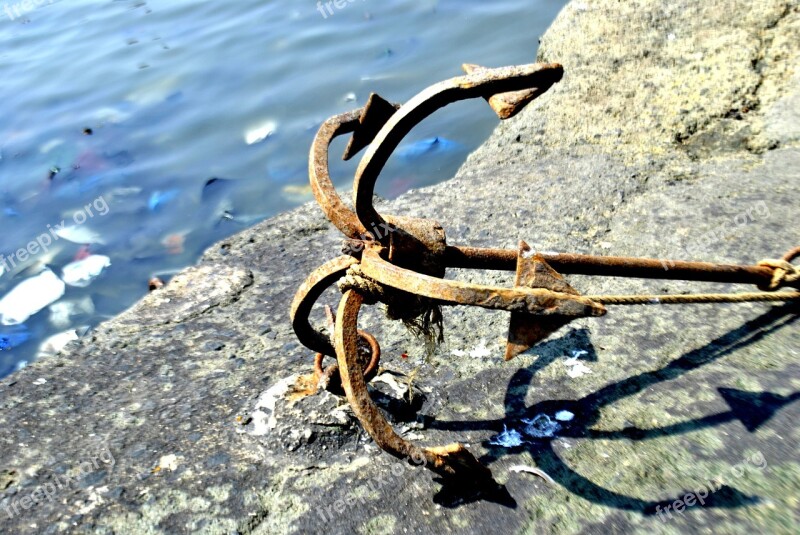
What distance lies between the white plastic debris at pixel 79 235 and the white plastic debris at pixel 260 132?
4.54ft

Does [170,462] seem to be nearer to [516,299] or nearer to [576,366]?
[516,299]

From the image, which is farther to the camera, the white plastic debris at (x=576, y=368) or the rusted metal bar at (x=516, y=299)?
the white plastic debris at (x=576, y=368)

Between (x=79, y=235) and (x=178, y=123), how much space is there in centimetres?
152

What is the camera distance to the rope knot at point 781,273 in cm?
227

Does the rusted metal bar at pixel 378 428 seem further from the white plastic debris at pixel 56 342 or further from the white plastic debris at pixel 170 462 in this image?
the white plastic debris at pixel 56 342

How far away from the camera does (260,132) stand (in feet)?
18.0

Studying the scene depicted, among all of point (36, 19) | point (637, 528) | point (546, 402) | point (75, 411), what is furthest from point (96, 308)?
point (36, 19)

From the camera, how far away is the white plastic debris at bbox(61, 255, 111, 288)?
4.27 metres

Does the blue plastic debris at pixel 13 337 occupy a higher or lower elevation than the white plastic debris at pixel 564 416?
lower

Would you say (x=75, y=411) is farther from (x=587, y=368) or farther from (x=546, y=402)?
(x=587, y=368)
